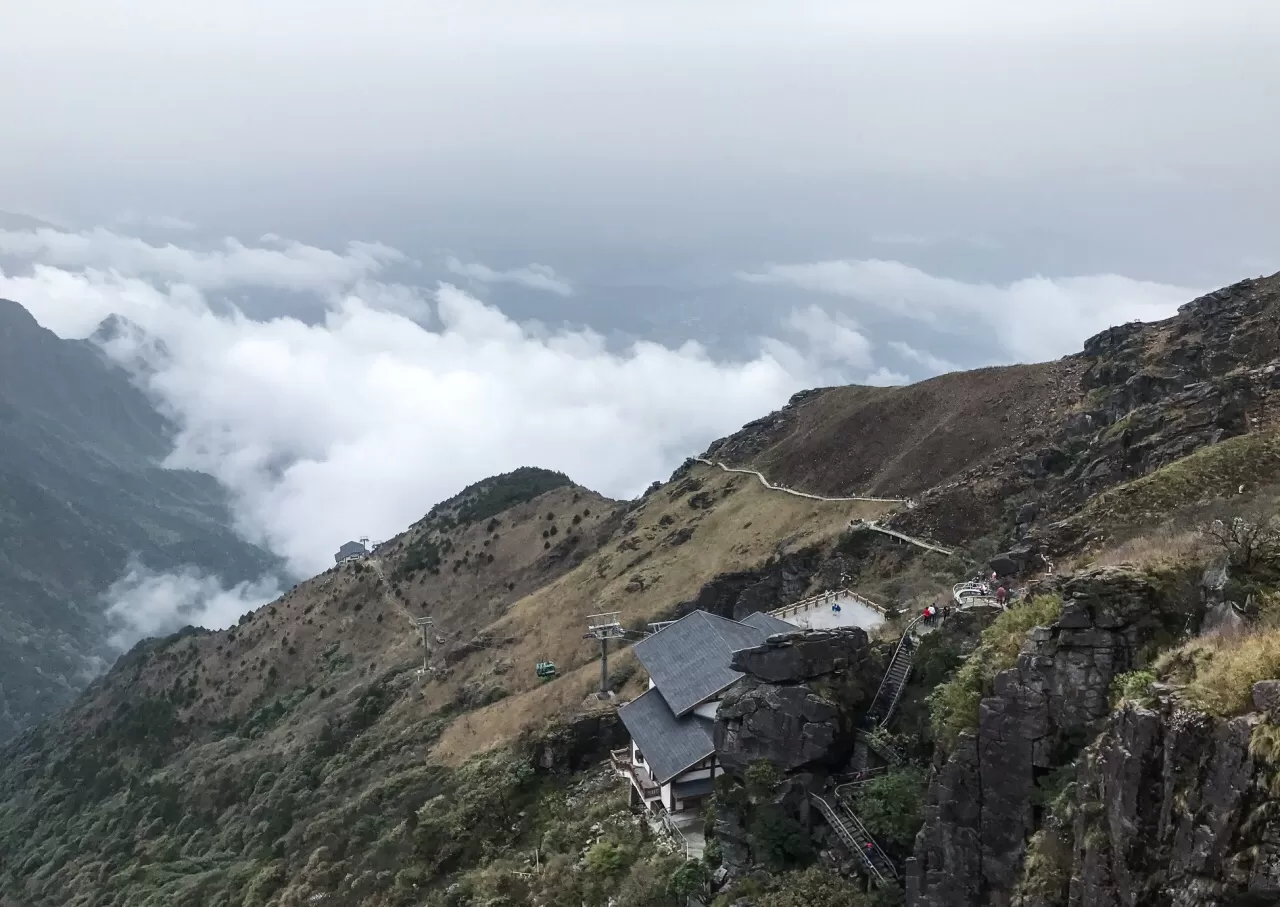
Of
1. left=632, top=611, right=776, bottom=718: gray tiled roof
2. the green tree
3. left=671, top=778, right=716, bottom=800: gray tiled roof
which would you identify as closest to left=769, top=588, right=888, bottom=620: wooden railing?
left=632, top=611, right=776, bottom=718: gray tiled roof

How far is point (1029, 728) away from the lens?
16.2 meters

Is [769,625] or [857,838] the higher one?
[769,625]

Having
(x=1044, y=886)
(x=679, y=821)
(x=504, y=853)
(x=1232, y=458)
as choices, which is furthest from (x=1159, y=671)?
(x=504, y=853)

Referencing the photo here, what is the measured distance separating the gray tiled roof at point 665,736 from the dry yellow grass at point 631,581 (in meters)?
11.3

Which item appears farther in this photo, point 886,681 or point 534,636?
point 534,636

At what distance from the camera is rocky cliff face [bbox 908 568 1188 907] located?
16031mm

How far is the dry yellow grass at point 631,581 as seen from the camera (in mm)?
51500

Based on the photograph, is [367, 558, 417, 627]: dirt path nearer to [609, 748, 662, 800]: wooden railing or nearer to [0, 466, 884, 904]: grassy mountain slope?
[0, 466, 884, 904]: grassy mountain slope

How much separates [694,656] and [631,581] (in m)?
39.9

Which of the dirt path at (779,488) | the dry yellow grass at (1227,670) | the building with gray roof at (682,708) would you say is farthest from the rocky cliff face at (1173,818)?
the dirt path at (779,488)

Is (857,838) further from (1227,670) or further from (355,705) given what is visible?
(355,705)

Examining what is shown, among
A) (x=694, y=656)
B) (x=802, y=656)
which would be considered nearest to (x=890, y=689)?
(x=802, y=656)

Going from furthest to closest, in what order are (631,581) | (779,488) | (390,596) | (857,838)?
(390,596)
(779,488)
(631,581)
(857,838)

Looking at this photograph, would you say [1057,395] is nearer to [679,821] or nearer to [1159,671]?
[679,821]
